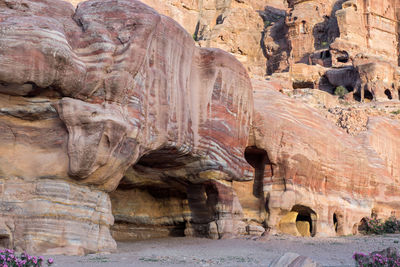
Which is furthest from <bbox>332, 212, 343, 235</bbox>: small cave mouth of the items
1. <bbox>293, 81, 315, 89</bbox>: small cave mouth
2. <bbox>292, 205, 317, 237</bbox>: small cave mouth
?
<bbox>293, 81, 315, 89</bbox>: small cave mouth

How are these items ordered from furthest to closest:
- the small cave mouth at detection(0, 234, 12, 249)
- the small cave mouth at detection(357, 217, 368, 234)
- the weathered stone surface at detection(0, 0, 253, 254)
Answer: the small cave mouth at detection(357, 217, 368, 234), the weathered stone surface at detection(0, 0, 253, 254), the small cave mouth at detection(0, 234, 12, 249)

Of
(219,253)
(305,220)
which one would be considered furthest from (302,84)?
(219,253)

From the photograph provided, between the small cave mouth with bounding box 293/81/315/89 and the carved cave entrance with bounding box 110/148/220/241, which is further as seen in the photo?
the small cave mouth with bounding box 293/81/315/89

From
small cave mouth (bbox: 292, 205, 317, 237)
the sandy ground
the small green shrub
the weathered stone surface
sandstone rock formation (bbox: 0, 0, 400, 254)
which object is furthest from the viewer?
the small green shrub

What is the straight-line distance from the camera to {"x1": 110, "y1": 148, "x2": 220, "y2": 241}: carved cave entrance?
16484 mm

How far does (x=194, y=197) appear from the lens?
1744 cm

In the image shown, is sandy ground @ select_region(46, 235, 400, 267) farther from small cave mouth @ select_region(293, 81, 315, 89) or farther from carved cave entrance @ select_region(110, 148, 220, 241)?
small cave mouth @ select_region(293, 81, 315, 89)

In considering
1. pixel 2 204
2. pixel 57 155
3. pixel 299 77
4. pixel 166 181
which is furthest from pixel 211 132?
pixel 299 77

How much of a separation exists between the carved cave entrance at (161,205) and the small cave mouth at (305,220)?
5133 mm

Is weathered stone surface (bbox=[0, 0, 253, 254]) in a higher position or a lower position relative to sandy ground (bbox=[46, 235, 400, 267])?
higher

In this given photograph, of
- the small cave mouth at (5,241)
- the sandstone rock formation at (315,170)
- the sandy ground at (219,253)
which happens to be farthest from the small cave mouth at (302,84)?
the small cave mouth at (5,241)

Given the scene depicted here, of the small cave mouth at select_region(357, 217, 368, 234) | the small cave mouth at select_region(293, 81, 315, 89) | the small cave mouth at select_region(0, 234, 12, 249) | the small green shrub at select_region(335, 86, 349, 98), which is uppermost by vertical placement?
the small cave mouth at select_region(293, 81, 315, 89)

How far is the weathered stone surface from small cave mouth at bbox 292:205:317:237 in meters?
8.33

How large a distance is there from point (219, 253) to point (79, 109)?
15.0 feet
